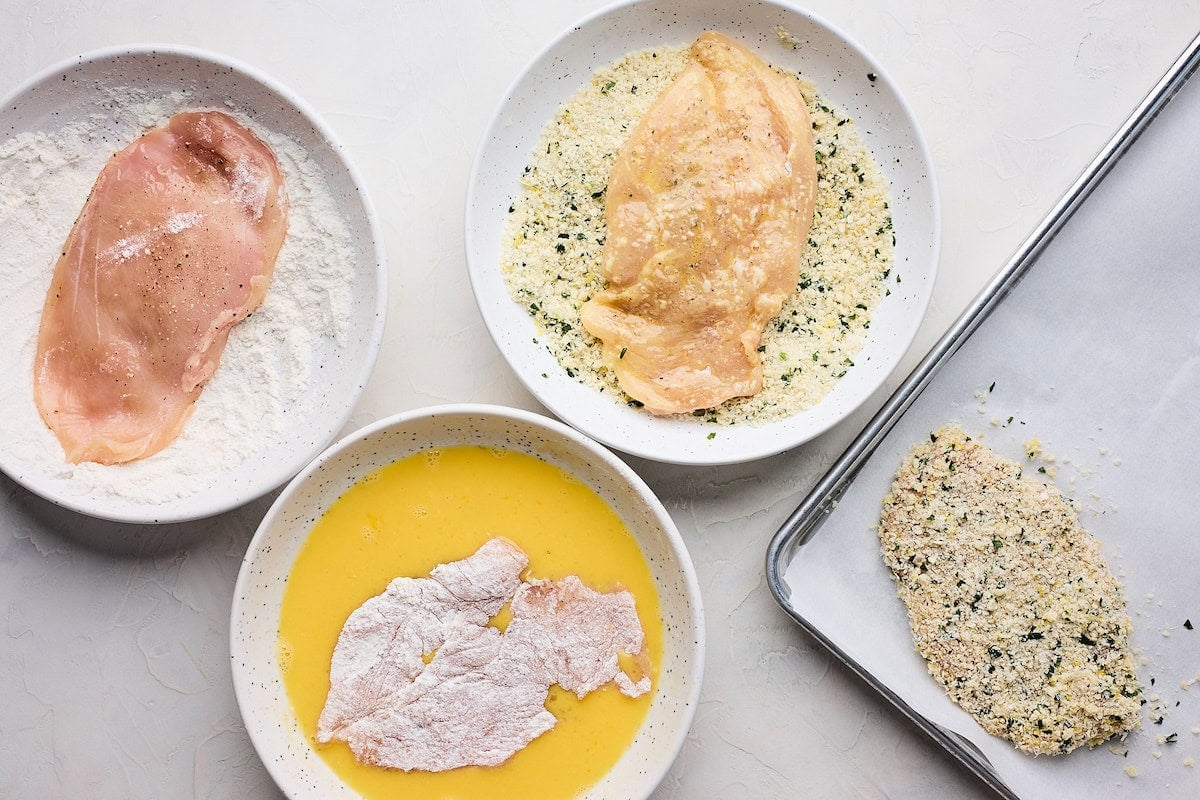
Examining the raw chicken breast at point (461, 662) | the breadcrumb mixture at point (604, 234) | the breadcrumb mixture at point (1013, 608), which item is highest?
the breadcrumb mixture at point (604, 234)

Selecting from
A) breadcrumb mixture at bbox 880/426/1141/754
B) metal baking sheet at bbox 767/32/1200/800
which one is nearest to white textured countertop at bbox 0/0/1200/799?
metal baking sheet at bbox 767/32/1200/800

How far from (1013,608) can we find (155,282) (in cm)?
190

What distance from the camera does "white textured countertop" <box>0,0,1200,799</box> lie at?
1829 millimetres

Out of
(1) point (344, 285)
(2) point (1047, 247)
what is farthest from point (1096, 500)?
(1) point (344, 285)

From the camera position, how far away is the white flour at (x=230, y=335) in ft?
5.72

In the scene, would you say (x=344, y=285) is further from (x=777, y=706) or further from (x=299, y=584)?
(x=777, y=706)

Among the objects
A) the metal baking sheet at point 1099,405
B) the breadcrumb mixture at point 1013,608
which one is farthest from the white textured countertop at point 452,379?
the breadcrumb mixture at point 1013,608

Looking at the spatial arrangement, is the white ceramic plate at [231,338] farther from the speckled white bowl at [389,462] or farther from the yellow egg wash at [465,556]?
Result: the yellow egg wash at [465,556]

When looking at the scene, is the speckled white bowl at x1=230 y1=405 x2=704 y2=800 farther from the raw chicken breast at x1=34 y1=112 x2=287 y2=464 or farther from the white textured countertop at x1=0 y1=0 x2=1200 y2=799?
the raw chicken breast at x1=34 y1=112 x2=287 y2=464

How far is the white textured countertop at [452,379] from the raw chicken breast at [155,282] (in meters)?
0.23

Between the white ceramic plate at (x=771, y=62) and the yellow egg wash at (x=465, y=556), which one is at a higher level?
the white ceramic plate at (x=771, y=62)

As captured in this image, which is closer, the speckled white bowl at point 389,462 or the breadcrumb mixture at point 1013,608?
the speckled white bowl at point 389,462

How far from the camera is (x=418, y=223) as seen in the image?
187 cm

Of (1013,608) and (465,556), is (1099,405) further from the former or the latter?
(465,556)
